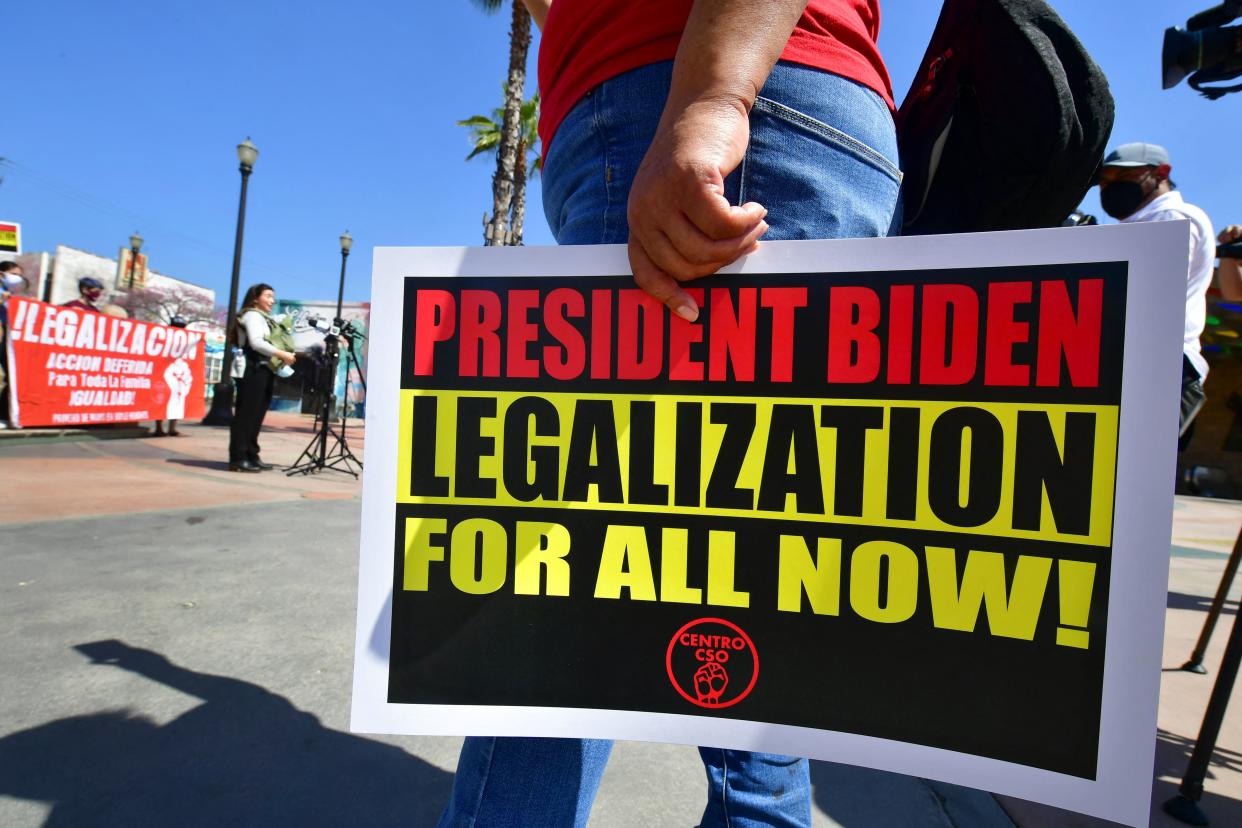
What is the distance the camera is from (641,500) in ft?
2.64

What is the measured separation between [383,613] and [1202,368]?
8.35ft

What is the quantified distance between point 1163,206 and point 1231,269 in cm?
32

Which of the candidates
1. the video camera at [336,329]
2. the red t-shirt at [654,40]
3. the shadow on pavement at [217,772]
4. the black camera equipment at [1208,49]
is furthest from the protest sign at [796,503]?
the video camera at [336,329]

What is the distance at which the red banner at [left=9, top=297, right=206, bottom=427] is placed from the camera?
22.3 feet

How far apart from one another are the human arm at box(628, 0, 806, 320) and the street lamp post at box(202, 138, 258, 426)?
1219 cm

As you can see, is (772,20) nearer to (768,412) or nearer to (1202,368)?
(768,412)

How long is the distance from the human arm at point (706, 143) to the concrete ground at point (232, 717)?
1.20 m

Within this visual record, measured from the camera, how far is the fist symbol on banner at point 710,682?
79 centimetres

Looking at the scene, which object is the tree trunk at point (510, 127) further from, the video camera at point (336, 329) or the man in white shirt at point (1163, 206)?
the man in white shirt at point (1163, 206)

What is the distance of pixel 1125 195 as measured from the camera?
2318 mm

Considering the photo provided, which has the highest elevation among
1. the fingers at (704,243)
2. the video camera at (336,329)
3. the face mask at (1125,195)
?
the face mask at (1125,195)

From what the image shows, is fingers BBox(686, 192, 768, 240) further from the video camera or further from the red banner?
the red banner

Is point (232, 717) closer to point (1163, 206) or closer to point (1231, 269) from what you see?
point (1163, 206)

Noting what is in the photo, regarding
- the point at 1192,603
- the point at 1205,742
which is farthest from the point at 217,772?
the point at 1192,603
